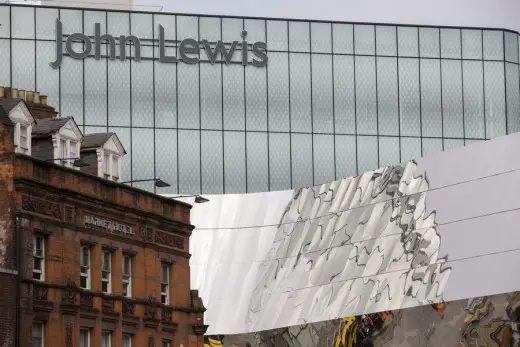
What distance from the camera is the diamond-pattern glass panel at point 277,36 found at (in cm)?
12612

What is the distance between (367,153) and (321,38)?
911cm

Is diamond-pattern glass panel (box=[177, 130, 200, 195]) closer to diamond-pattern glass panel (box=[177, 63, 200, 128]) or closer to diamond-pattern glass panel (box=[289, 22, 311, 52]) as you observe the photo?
diamond-pattern glass panel (box=[177, 63, 200, 128])

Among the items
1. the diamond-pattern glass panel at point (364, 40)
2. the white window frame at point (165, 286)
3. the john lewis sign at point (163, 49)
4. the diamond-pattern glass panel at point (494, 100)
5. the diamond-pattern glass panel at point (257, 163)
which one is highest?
the diamond-pattern glass panel at point (364, 40)

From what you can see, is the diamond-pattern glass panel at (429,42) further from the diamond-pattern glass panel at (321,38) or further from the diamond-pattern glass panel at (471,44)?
the diamond-pattern glass panel at (321,38)

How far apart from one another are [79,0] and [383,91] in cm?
2324

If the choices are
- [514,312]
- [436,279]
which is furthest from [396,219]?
[514,312]

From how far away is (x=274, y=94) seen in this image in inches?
4943

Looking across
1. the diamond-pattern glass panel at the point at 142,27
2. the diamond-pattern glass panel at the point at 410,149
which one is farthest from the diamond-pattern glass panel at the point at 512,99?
the diamond-pattern glass panel at the point at 142,27

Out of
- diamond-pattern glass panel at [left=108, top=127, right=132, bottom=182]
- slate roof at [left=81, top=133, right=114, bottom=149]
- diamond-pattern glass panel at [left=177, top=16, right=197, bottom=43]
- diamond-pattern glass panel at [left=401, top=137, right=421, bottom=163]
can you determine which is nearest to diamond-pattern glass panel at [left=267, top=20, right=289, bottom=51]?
diamond-pattern glass panel at [left=177, top=16, right=197, bottom=43]

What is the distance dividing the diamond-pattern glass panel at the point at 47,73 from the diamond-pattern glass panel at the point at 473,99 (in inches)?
1192

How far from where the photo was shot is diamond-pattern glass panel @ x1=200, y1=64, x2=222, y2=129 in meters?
124

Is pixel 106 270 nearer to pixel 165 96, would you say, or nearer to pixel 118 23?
pixel 165 96

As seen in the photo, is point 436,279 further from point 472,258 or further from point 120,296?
point 120,296

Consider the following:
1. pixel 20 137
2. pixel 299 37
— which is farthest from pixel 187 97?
pixel 20 137
